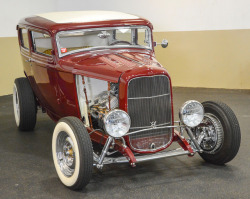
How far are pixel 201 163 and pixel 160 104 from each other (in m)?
0.88

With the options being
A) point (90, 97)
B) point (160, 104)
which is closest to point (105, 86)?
point (90, 97)

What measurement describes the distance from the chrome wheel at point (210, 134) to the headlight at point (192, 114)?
0.24 metres

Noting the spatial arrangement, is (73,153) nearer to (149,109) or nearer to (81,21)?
(149,109)

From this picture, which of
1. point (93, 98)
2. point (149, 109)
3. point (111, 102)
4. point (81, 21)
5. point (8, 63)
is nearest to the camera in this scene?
point (149, 109)

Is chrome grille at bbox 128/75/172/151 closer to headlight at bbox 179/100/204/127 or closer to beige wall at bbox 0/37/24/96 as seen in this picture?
headlight at bbox 179/100/204/127

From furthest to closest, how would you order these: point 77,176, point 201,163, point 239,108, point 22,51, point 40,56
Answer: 1. point 239,108
2. point 22,51
3. point 40,56
4. point 201,163
5. point 77,176

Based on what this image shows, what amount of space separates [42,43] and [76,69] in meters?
1.03

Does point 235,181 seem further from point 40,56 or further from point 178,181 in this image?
point 40,56

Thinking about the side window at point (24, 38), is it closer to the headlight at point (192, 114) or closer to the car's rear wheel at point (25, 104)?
the car's rear wheel at point (25, 104)

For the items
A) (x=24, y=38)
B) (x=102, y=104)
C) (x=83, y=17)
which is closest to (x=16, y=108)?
(x=24, y=38)

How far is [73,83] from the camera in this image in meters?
4.22

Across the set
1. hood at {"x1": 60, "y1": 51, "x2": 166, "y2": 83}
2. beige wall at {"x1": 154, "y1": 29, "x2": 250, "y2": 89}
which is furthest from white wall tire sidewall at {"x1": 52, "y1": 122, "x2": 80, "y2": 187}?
beige wall at {"x1": 154, "y1": 29, "x2": 250, "y2": 89}

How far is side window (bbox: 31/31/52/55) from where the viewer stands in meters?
4.77

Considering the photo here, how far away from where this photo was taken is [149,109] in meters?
3.77
